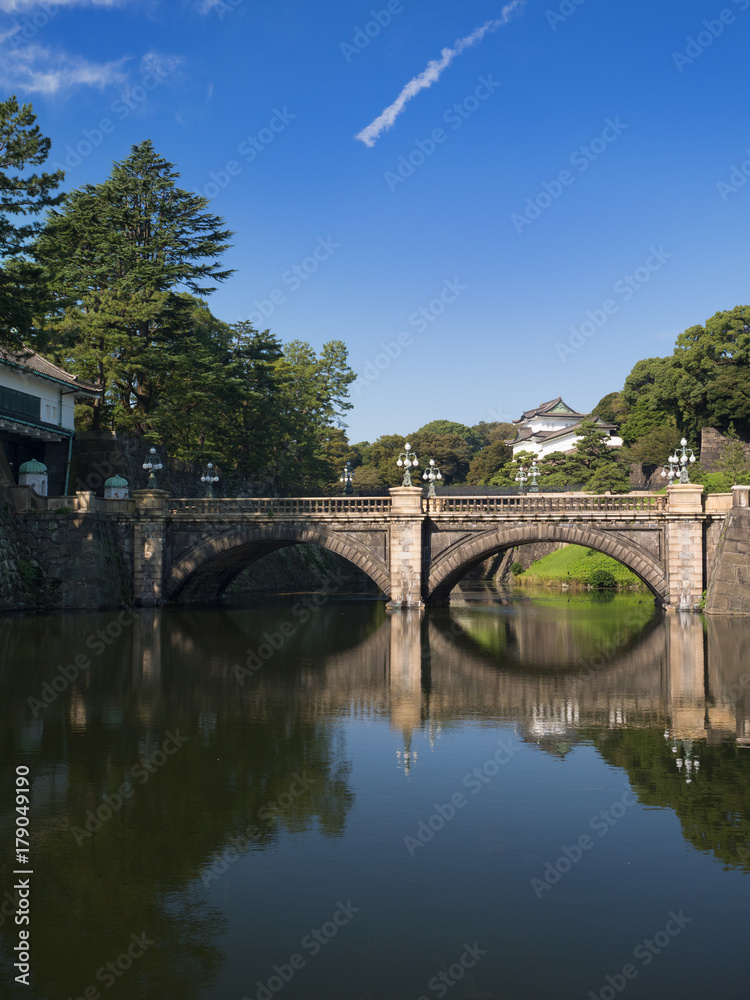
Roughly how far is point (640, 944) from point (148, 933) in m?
5.68

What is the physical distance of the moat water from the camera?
9.62 meters

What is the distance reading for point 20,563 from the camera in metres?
46.3

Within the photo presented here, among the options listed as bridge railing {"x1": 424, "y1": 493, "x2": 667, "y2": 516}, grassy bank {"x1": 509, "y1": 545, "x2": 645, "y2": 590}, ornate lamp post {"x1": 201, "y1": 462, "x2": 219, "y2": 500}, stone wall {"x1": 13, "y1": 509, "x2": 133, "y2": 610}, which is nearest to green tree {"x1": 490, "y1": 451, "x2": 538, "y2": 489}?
grassy bank {"x1": 509, "y1": 545, "x2": 645, "y2": 590}

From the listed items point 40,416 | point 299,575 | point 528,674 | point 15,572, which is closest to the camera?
point 528,674

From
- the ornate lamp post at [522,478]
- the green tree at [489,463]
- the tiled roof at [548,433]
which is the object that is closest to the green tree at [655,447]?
the ornate lamp post at [522,478]

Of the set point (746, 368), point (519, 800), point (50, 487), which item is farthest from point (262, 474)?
point (519, 800)

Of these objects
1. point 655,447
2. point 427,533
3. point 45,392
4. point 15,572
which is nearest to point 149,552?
point 15,572

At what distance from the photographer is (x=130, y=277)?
58.5 m

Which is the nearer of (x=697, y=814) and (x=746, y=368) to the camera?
(x=697, y=814)

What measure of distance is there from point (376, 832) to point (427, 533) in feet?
118

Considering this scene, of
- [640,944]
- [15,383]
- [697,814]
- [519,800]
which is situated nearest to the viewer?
[640,944]

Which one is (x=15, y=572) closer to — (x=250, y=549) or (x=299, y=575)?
(x=250, y=549)

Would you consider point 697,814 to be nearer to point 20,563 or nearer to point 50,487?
point 20,563

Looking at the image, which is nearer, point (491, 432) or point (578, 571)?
point (578, 571)
